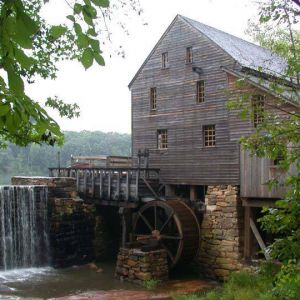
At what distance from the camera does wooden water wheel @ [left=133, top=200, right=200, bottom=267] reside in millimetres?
14703

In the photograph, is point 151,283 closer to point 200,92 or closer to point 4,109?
point 200,92

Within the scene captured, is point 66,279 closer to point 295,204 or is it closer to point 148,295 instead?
point 148,295

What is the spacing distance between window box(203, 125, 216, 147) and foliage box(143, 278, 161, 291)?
18.0ft

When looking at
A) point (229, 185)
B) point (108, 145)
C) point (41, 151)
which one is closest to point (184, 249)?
point (229, 185)

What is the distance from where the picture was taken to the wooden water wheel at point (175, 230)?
14.7m

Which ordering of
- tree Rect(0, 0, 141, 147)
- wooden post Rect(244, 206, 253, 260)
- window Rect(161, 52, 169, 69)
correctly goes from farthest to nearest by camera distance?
1. window Rect(161, 52, 169, 69)
2. wooden post Rect(244, 206, 253, 260)
3. tree Rect(0, 0, 141, 147)

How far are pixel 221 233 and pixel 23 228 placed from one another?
7.83 m

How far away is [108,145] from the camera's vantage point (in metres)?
65.7

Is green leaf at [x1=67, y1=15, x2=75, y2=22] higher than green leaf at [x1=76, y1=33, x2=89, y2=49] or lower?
higher

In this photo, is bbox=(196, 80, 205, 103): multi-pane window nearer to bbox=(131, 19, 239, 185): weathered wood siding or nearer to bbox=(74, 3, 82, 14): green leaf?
bbox=(131, 19, 239, 185): weathered wood siding

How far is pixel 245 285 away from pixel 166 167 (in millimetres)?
7472

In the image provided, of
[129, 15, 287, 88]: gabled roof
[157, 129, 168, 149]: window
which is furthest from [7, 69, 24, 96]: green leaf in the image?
[157, 129, 168, 149]: window

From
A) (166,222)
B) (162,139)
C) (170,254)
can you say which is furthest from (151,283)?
(162,139)

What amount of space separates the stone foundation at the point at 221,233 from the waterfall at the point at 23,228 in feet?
21.3
